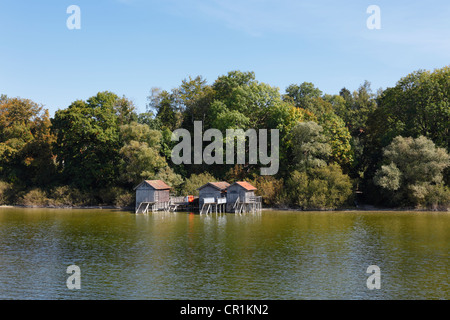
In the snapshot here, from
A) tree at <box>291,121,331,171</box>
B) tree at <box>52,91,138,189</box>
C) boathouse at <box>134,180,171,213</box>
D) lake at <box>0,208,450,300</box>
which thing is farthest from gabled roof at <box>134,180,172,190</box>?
tree at <box>291,121,331,171</box>

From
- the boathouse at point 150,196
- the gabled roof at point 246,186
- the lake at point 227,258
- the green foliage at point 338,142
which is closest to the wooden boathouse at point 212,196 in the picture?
the gabled roof at point 246,186

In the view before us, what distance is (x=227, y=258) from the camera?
30078mm

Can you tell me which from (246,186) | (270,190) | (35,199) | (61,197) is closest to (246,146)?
(270,190)

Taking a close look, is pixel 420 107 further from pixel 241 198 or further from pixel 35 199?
pixel 35 199

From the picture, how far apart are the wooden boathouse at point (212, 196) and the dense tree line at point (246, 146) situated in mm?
6179

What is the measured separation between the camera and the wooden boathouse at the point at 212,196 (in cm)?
5959

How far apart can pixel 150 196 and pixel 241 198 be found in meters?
13.0

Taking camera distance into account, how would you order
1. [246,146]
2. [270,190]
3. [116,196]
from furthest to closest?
1. [246,146]
2. [116,196]
3. [270,190]

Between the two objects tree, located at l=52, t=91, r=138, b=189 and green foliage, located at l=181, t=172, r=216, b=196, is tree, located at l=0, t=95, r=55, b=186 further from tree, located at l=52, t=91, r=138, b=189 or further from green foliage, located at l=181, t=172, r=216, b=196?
green foliage, located at l=181, t=172, r=216, b=196

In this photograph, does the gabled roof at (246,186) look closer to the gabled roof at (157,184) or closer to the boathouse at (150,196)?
the gabled roof at (157,184)

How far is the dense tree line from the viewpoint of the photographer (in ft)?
199

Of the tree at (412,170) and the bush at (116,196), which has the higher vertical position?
the tree at (412,170)
